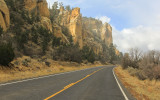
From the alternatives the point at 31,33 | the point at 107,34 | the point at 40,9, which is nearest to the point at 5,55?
the point at 31,33

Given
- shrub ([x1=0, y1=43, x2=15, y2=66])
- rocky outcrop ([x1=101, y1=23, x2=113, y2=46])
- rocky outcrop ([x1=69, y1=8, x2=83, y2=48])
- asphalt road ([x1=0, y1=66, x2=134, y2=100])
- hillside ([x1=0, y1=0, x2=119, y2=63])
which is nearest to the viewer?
asphalt road ([x1=0, y1=66, x2=134, y2=100])

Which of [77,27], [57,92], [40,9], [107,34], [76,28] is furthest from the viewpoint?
[107,34]

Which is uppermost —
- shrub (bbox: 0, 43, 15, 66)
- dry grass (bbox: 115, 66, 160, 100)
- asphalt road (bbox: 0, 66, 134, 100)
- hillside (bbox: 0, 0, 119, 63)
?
hillside (bbox: 0, 0, 119, 63)

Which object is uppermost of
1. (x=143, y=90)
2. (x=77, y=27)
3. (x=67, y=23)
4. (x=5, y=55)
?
(x=67, y=23)

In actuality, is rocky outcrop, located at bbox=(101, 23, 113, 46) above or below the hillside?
above

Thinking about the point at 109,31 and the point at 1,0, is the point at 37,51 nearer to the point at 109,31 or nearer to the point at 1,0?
the point at 1,0

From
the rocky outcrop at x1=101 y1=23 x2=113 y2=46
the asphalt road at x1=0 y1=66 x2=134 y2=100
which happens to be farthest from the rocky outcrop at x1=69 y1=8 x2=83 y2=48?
the rocky outcrop at x1=101 y1=23 x2=113 y2=46

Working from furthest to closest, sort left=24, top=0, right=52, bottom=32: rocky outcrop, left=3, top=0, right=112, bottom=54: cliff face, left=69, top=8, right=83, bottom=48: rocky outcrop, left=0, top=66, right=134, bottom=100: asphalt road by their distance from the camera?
left=69, top=8, right=83, bottom=48: rocky outcrop
left=24, top=0, right=52, bottom=32: rocky outcrop
left=3, top=0, right=112, bottom=54: cliff face
left=0, top=66, right=134, bottom=100: asphalt road

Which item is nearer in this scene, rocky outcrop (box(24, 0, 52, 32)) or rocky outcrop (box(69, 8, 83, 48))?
rocky outcrop (box(24, 0, 52, 32))

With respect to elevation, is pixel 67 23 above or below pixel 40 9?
above

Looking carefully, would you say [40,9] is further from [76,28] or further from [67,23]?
[67,23]

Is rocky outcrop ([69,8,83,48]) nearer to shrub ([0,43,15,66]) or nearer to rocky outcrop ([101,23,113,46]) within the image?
shrub ([0,43,15,66])

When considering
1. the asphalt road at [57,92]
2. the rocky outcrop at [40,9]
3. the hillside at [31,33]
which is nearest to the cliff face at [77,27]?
the rocky outcrop at [40,9]

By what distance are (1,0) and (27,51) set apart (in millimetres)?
13393
